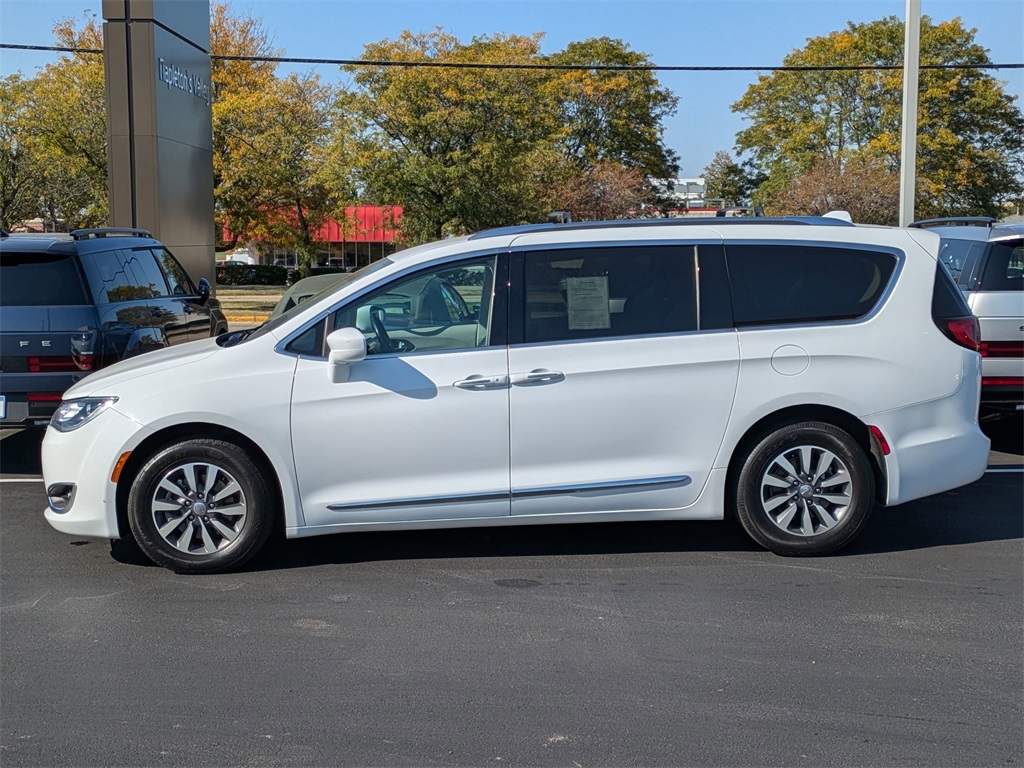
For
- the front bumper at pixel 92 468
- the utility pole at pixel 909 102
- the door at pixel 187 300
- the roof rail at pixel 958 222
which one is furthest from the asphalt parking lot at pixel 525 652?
the utility pole at pixel 909 102

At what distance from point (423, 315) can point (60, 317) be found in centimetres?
358

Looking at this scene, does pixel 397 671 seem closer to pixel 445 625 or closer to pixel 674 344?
pixel 445 625

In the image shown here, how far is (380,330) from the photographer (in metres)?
5.72

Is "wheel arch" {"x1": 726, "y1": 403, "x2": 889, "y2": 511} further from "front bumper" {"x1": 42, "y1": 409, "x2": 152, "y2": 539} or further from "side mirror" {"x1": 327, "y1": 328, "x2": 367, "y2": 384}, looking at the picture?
"front bumper" {"x1": 42, "y1": 409, "x2": 152, "y2": 539}

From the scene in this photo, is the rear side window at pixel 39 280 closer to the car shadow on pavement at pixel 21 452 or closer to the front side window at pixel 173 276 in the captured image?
the car shadow on pavement at pixel 21 452

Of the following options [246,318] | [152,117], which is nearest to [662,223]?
[152,117]

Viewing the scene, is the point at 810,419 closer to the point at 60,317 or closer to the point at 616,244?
the point at 616,244

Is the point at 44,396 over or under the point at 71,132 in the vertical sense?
under

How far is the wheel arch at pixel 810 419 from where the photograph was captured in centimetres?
584

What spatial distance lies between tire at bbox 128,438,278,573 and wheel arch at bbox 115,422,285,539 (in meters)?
0.04

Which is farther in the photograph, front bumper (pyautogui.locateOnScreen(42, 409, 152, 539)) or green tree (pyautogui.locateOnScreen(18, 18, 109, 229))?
green tree (pyautogui.locateOnScreen(18, 18, 109, 229))

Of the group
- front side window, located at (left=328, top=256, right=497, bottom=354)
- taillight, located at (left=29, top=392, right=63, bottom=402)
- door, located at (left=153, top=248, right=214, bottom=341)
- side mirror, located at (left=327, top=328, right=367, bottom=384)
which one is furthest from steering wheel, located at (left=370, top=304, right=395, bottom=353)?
door, located at (left=153, top=248, right=214, bottom=341)

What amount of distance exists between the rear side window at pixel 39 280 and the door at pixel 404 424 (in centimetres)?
330

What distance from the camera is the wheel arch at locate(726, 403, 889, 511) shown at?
5844mm
